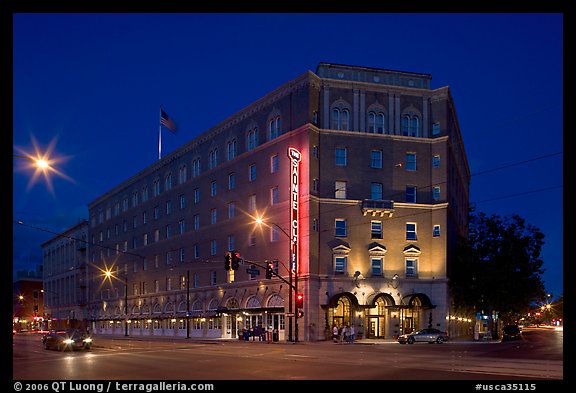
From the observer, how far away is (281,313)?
57.2 metres

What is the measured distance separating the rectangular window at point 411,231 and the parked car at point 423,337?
39.7ft

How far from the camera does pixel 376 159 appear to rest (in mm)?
59219

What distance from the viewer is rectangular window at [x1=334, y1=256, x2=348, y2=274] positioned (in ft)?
188

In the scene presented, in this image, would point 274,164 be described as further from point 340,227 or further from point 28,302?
point 28,302

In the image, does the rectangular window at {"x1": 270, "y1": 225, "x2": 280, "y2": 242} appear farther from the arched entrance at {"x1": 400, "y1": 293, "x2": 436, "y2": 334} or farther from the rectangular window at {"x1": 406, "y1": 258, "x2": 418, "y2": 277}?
the arched entrance at {"x1": 400, "y1": 293, "x2": 436, "y2": 334}

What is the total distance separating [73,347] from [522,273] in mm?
46924

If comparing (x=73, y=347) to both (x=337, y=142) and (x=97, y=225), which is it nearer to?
(x=337, y=142)

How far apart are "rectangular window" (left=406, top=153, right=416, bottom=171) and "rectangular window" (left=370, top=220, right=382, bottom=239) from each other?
6.61 m

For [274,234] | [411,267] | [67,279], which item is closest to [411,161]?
[411,267]

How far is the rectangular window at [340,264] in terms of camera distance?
57281 mm

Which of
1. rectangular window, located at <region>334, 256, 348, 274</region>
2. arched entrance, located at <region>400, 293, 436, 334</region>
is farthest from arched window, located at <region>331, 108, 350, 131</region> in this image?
arched entrance, located at <region>400, 293, 436, 334</region>

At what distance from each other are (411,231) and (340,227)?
7674 mm
